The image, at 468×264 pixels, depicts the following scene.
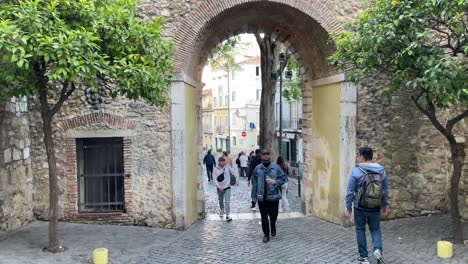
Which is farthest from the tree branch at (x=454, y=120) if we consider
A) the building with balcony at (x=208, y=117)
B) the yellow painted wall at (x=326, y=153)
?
the building with balcony at (x=208, y=117)

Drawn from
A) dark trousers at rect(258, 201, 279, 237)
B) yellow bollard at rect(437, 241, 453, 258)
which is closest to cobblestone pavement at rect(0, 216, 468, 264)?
yellow bollard at rect(437, 241, 453, 258)

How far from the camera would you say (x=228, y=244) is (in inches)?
324

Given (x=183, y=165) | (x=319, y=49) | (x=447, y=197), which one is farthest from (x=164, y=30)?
(x=447, y=197)

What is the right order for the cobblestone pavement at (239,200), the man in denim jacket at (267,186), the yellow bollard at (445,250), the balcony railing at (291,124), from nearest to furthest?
the yellow bollard at (445,250) < the man in denim jacket at (267,186) < the cobblestone pavement at (239,200) < the balcony railing at (291,124)

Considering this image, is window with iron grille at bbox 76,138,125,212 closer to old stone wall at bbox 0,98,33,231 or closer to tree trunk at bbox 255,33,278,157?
old stone wall at bbox 0,98,33,231

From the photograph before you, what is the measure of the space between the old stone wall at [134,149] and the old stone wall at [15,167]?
0.24 metres

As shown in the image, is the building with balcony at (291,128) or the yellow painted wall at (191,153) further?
the building with balcony at (291,128)

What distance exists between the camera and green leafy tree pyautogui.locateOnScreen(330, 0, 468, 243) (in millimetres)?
6172

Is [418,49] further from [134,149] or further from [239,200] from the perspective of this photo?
[239,200]

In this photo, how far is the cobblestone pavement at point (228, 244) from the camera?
7062mm

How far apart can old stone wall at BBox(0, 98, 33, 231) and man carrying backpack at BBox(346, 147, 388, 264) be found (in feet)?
20.3

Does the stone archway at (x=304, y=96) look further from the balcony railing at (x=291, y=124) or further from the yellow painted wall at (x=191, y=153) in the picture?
the balcony railing at (x=291, y=124)

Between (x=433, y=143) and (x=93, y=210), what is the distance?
25.2 feet

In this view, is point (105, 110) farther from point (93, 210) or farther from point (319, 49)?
point (319, 49)
